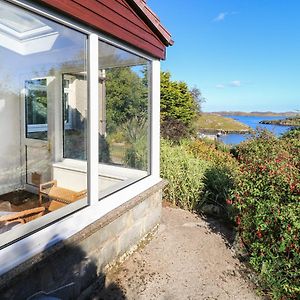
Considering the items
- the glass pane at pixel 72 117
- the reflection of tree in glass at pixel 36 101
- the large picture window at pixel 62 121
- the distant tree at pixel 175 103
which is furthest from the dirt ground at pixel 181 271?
the distant tree at pixel 175 103

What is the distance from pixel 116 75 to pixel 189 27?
9.98 meters

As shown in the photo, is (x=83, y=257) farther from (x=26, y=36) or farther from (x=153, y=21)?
(x=26, y=36)

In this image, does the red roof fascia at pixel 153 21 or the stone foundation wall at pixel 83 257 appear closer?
the stone foundation wall at pixel 83 257

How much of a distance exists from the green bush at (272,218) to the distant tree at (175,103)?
26.8 ft

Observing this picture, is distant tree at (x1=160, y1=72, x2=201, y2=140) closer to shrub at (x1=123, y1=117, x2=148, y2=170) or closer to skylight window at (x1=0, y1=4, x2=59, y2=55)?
shrub at (x1=123, y1=117, x2=148, y2=170)

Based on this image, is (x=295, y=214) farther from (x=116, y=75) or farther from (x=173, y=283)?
(x=116, y=75)

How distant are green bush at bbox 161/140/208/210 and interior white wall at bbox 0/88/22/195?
2819mm

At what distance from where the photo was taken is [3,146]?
16.8ft

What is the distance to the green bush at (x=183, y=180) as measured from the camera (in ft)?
18.1

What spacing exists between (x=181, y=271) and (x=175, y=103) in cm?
951

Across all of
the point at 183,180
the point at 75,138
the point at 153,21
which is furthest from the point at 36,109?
the point at 183,180

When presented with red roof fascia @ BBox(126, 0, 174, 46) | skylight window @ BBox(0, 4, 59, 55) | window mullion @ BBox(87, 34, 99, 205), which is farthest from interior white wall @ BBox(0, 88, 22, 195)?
red roof fascia @ BBox(126, 0, 174, 46)

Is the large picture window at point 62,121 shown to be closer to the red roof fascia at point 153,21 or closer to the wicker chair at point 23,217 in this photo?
the wicker chair at point 23,217

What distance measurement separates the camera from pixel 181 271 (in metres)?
3.42
